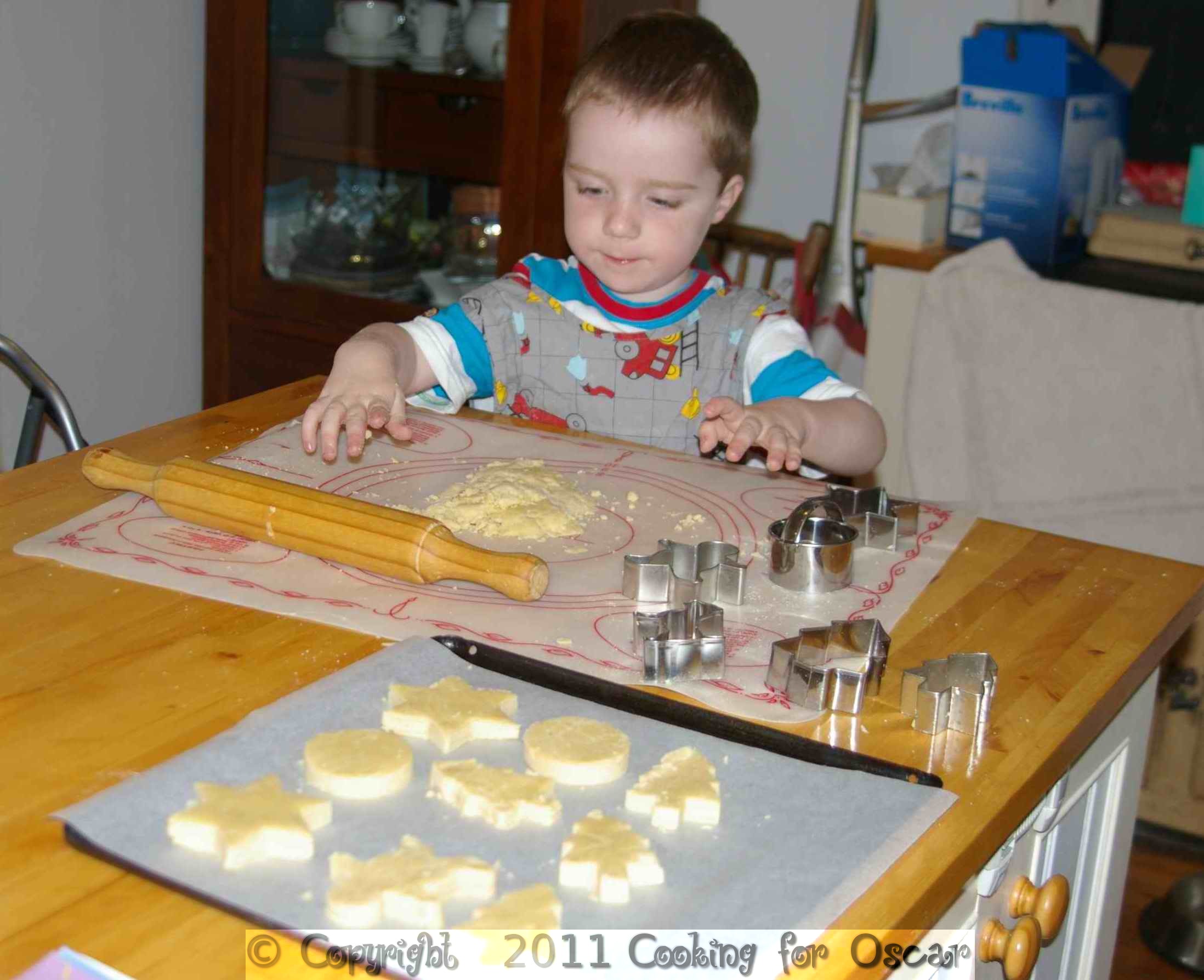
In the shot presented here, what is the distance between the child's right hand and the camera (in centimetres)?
112

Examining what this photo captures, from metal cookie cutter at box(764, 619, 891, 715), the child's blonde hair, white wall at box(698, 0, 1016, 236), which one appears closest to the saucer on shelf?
white wall at box(698, 0, 1016, 236)

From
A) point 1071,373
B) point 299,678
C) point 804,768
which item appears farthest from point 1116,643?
point 1071,373

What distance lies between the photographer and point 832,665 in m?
0.84

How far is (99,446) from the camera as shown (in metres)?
1.13

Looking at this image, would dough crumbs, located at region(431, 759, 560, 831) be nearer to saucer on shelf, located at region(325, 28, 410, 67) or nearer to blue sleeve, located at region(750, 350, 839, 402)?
blue sleeve, located at region(750, 350, 839, 402)

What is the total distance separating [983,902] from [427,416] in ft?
2.25

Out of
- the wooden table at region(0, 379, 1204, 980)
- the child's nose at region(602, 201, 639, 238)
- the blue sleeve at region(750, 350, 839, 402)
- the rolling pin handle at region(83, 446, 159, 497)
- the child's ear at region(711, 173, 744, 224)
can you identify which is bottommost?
the wooden table at region(0, 379, 1204, 980)

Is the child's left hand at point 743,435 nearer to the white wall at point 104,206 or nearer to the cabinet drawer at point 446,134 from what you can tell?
the cabinet drawer at point 446,134

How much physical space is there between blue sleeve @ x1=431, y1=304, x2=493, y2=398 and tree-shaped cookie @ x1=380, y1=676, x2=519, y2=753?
0.71 metres

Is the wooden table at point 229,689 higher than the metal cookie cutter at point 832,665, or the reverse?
the metal cookie cutter at point 832,665

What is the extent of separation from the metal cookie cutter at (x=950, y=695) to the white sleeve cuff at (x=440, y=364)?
2.31ft

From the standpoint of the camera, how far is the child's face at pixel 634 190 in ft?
4.47

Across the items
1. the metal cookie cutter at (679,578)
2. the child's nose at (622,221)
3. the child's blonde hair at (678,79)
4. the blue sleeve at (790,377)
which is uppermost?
the child's blonde hair at (678,79)

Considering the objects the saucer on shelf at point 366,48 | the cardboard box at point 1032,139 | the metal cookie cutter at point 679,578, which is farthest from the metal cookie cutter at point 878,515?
the saucer on shelf at point 366,48
